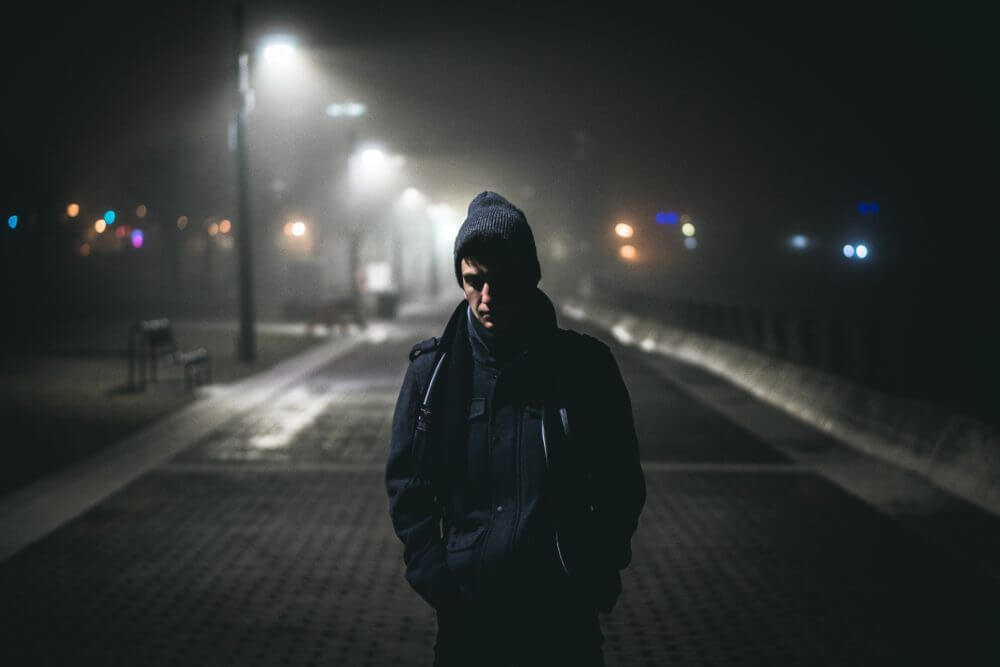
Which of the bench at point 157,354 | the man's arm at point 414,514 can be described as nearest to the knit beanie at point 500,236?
the man's arm at point 414,514

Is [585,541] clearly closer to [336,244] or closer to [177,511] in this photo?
[177,511]

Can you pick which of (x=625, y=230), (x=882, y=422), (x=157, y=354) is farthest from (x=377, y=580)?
(x=625, y=230)

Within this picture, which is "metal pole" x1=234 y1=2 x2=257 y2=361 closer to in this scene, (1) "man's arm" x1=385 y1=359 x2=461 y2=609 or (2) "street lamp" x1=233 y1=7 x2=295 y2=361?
(2) "street lamp" x1=233 y1=7 x2=295 y2=361

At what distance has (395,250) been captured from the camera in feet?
218

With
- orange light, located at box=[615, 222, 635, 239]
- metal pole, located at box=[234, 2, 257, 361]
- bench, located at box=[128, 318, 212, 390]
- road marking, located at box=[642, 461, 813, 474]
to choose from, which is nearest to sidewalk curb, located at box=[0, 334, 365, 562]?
bench, located at box=[128, 318, 212, 390]

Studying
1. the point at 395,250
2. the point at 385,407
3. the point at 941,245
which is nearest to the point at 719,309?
the point at 385,407

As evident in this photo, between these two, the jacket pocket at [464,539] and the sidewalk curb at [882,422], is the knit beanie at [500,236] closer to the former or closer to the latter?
the jacket pocket at [464,539]

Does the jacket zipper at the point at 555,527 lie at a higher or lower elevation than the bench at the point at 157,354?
higher

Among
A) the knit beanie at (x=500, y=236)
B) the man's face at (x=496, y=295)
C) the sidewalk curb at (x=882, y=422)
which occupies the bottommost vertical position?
the sidewalk curb at (x=882, y=422)

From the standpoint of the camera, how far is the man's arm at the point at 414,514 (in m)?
3.38

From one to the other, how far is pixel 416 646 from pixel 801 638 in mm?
1985

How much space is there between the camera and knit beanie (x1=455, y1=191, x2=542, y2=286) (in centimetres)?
347

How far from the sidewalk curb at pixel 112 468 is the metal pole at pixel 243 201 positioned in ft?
14.2

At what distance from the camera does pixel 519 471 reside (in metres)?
3.38
